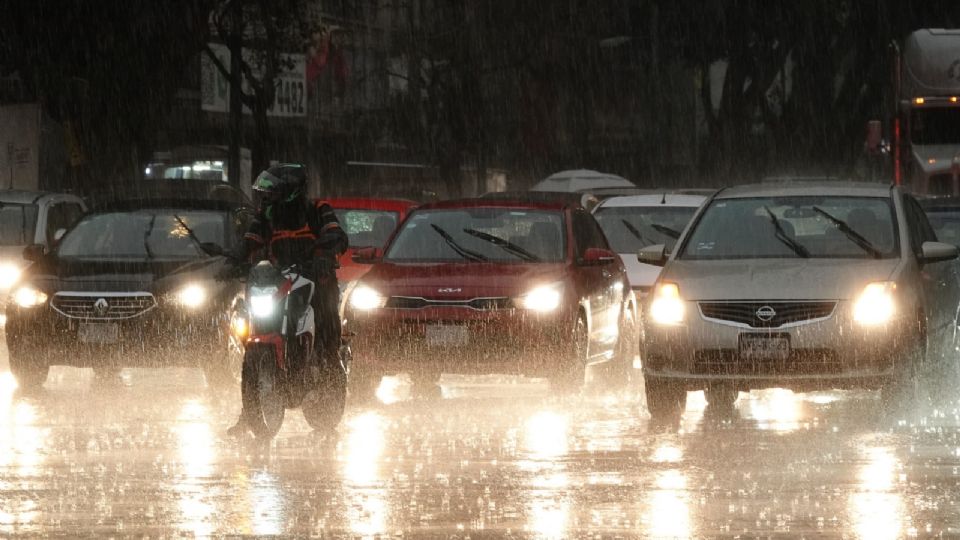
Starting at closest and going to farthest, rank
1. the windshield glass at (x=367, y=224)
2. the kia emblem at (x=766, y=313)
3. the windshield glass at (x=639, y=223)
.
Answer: the kia emblem at (x=766, y=313), the windshield glass at (x=367, y=224), the windshield glass at (x=639, y=223)

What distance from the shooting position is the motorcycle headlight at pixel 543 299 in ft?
52.1

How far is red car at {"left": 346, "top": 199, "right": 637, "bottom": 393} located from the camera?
15.7 meters

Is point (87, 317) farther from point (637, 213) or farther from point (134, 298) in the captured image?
point (637, 213)

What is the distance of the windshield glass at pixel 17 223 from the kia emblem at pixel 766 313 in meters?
10.6

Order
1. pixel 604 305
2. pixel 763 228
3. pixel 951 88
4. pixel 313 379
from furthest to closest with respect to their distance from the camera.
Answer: pixel 951 88 < pixel 604 305 < pixel 763 228 < pixel 313 379

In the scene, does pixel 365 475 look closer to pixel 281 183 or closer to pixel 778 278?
pixel 281 183

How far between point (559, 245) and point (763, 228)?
235 cm

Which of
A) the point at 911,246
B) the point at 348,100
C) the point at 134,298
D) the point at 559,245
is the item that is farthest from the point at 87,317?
the point at 348,100

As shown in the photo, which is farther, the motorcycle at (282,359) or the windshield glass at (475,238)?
the windshield glass at (475,238)

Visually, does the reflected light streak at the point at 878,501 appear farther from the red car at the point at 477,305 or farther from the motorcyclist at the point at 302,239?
the red car at the point at 477,305

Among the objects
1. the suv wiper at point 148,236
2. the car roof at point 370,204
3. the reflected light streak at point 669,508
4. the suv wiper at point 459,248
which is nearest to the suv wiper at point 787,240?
the suv wiper at point 459,248

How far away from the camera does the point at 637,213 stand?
867 inches

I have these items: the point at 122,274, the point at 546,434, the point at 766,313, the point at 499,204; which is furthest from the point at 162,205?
the point at 766,313

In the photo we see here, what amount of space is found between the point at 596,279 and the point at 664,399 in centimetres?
335
